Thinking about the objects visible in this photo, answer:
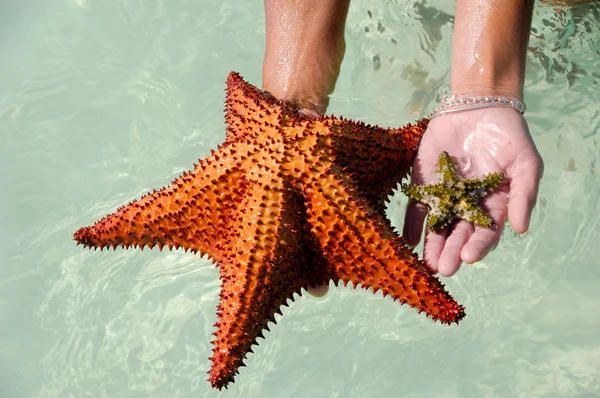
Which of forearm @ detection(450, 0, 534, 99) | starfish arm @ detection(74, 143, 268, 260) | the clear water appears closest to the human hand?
forearm @ detection(450, 0, 534, 99)

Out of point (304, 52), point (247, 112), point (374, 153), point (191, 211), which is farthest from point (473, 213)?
point (304, 52)

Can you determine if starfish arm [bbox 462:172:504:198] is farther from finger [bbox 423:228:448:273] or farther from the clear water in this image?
the clear water

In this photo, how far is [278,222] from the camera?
327 cm

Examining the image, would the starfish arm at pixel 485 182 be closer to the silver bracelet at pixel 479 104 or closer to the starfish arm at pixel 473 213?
the starfish arm at pixel 473 213

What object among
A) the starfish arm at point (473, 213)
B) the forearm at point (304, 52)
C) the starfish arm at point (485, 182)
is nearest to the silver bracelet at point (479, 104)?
the starfish arm at point (485, 182)

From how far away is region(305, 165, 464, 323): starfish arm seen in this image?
3.26 m

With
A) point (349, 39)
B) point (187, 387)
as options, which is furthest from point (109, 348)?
point (349, 39)

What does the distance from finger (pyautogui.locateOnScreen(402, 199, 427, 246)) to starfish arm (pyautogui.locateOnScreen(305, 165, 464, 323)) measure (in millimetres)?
524

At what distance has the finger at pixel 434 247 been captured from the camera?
3.66m

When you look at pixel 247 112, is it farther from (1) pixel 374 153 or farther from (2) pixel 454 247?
(2) pixel 454 247

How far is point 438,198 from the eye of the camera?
3664mm

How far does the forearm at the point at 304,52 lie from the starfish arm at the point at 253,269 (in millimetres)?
1432

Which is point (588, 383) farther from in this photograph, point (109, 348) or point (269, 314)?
point (109, 348)

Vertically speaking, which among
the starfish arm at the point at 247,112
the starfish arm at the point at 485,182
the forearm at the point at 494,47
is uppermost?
the forearm at the point at 494,47
